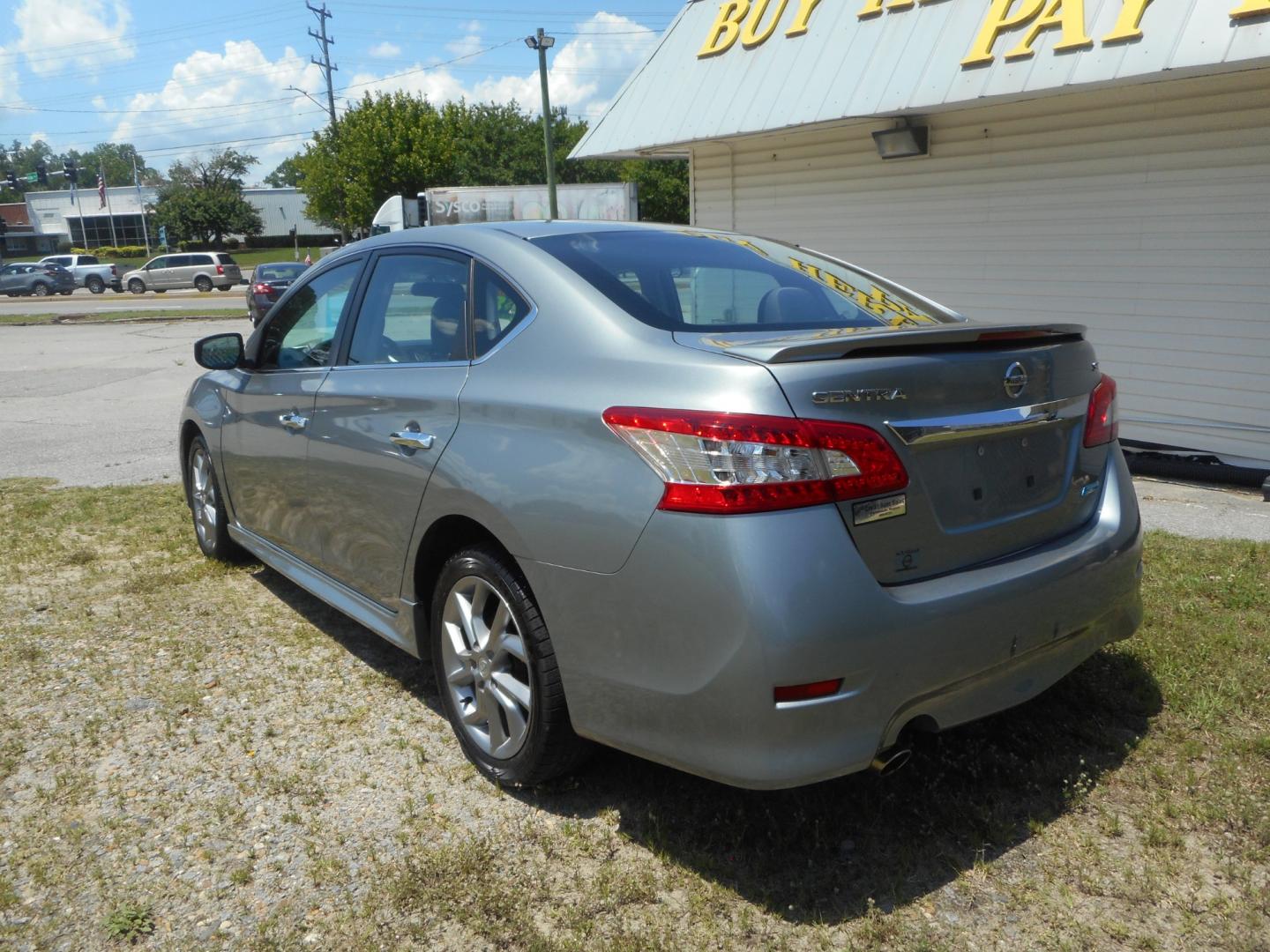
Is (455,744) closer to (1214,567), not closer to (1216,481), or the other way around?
(1214,567)

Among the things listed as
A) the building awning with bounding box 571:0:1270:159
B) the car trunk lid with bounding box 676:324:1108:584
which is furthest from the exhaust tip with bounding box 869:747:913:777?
the building awning with bounding box 571:0:1270:159

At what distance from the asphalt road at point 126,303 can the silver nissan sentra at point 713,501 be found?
2674 centimetres

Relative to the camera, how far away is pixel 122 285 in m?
47.5

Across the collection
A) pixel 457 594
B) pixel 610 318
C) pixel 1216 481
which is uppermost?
pixel 610 318

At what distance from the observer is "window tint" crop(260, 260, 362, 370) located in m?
4.11

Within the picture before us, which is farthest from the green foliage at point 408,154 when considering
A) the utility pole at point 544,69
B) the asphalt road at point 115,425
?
the asphalt road at point 115,425

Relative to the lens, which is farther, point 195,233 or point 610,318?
point 195,233

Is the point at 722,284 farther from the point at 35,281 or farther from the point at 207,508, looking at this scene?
the point at 35,281

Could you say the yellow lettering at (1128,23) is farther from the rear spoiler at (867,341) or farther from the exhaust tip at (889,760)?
the exhaust tip at (889,760)

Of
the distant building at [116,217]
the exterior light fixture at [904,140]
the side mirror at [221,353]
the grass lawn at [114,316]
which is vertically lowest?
the grass lawn at [114,316]

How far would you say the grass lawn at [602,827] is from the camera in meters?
2.53

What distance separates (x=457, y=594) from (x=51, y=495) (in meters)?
5.37

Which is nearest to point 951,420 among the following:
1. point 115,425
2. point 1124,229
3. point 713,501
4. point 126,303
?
point 713,501

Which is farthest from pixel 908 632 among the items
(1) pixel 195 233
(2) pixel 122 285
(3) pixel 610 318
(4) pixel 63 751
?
(1) pixel 195 233
